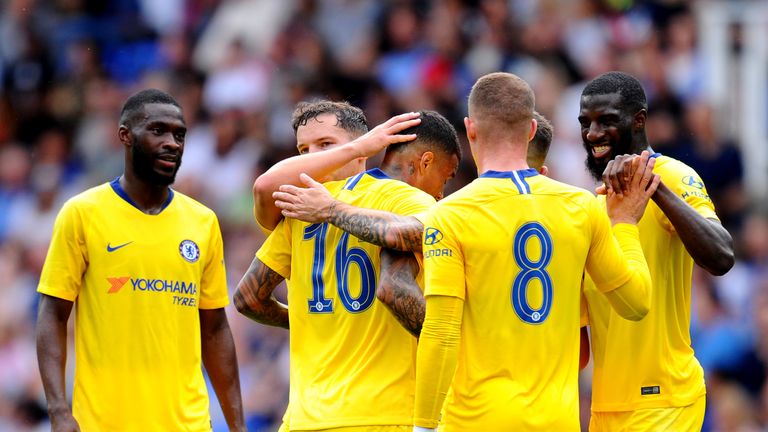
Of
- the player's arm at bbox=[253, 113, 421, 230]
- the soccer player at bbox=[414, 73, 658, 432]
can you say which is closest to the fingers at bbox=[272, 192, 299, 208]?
the player's arm at bbox=[253, 113, 421, 230]

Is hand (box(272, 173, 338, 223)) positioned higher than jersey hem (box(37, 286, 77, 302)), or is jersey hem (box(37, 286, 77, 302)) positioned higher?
hand (box(272, 173, 338, 223))

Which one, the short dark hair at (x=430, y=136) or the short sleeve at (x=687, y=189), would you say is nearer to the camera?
the short sleeve at (x=687, y=189)

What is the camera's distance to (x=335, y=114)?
7.63 m

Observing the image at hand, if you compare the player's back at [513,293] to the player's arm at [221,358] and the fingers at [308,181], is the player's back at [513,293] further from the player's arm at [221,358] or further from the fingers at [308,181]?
the player's arm at [221,358]

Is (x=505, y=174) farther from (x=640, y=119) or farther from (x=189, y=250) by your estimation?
(x=189, y=250)

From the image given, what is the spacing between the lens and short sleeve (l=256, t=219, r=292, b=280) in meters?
7.40

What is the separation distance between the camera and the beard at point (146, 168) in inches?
310

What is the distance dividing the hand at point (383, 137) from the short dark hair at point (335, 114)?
45 cm

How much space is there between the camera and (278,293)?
1369 centimetres

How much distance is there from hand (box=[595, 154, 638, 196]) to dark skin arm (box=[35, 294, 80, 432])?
310 cm

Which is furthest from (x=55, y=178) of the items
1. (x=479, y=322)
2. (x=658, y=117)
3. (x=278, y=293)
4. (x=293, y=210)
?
(x=479, y=322)

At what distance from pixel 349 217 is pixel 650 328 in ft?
5.47

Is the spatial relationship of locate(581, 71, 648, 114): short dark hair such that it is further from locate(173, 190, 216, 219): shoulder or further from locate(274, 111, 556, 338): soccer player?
locate(173, 190, 216, 219): shoulder

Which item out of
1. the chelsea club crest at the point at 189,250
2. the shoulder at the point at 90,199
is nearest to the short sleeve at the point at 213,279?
the chelsea club crest at the point at 189,250
